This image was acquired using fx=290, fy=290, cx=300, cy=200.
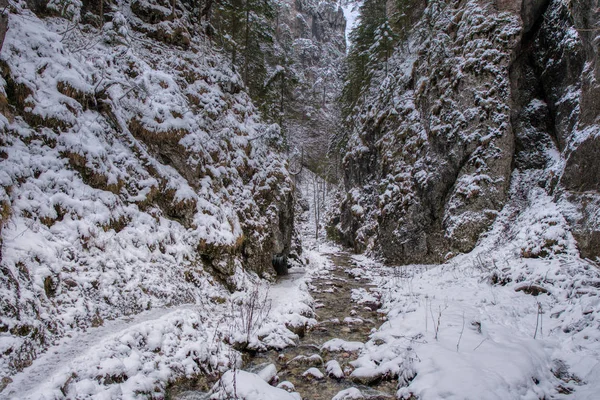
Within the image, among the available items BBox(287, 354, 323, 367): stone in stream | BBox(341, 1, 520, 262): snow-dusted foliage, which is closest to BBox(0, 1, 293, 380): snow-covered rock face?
BBox(287, 354, 323, 367): stone in stream

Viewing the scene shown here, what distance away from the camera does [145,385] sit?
4.02m

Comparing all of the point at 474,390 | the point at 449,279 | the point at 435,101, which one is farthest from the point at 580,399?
the point at 435,101

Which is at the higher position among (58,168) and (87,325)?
(58,168)

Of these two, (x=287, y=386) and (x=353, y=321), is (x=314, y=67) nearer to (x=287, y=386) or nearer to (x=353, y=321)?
(x=353, y=321)

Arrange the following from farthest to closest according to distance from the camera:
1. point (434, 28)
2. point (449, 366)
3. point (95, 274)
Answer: point (434, 28)
point (95, 274)
point (449, 366)

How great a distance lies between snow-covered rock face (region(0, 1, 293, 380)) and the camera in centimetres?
503

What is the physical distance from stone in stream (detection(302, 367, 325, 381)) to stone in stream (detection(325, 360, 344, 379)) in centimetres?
14

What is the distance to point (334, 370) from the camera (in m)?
5.01

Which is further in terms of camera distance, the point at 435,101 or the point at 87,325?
the point at 435,101

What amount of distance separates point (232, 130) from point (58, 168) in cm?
711

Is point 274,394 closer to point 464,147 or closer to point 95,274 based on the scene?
point 95,274

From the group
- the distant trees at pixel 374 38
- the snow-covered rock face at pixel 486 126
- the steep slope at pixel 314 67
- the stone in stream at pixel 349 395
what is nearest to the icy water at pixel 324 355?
the stone in stream at pixel 349 395

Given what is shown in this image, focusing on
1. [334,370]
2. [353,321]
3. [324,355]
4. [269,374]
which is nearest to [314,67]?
[353,321]

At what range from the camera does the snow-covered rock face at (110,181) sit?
503 cm
